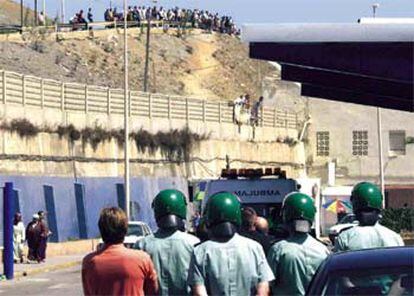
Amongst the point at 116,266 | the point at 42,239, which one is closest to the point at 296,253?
the point at 116,266

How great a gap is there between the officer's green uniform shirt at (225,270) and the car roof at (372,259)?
1.92ft

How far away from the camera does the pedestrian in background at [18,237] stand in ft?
128

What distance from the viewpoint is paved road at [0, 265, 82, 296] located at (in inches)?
1133

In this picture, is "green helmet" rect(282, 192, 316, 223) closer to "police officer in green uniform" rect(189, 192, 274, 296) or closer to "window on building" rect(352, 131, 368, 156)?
"police officer in green uniform" rect(189, 192, 274, 296)

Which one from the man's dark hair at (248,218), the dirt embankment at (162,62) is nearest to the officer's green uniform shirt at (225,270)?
the man's dark hair at (248,218)

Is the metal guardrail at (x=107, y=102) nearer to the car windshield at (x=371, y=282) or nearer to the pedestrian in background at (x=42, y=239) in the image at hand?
the pedestrian in background at (x=42, y=239)

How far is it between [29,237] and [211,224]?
103 feet

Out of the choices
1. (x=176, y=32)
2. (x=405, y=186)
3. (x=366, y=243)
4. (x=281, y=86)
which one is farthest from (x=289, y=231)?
(x=176, y=32)

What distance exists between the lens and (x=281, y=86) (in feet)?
270

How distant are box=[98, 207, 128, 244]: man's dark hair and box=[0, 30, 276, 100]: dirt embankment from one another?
6766 cm

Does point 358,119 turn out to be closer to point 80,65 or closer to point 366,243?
point 80,65

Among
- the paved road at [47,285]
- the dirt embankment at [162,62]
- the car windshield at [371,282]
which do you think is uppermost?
the dirt embankment at [162,62]

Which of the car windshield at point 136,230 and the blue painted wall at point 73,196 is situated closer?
the car windshield at point 136,230

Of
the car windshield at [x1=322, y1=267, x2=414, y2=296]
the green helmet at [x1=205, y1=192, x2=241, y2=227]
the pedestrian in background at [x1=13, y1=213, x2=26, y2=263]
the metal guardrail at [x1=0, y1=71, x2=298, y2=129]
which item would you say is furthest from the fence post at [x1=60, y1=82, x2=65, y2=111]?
the car windshield at [x1=322, y1=267, x2=414, y2=296]
